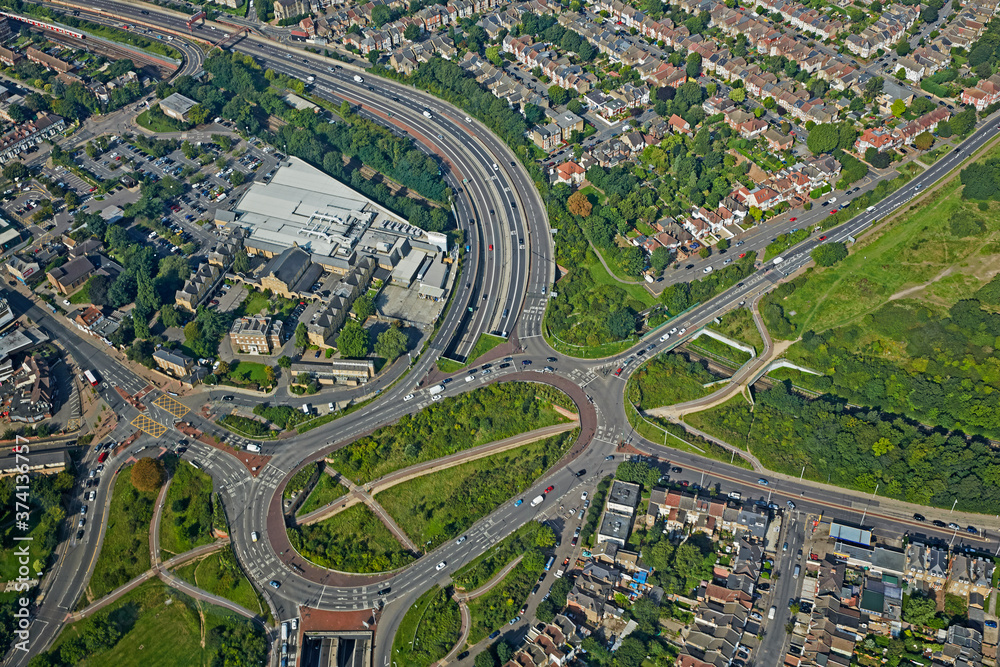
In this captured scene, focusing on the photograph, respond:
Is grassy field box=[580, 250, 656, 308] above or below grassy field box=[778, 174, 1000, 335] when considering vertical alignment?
below

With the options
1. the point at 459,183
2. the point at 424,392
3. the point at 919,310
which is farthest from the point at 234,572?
the point at 919,310

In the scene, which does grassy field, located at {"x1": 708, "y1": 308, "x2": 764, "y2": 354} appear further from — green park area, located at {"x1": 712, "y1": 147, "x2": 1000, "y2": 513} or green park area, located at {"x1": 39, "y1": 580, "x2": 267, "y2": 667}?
green park area, located at {"x1": 39, "y1": 580, "x2": 267, "y2": 667}

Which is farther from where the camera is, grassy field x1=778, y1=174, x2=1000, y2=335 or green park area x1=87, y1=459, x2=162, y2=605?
grassy field x1=778, y1=174, x2=1000, y2=335

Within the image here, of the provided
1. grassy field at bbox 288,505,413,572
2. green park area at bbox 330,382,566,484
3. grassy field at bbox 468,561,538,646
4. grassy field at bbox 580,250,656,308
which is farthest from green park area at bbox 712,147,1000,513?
grassy field at bbox 288,505,413,572

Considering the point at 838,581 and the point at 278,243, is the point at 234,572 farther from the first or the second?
the point at 838,581

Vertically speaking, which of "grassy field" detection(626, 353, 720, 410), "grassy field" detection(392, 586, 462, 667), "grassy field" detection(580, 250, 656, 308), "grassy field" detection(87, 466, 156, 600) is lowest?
"grassy field" detection(87, 466, 156, 600)

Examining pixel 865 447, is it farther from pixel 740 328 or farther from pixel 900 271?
pixel 900 271
